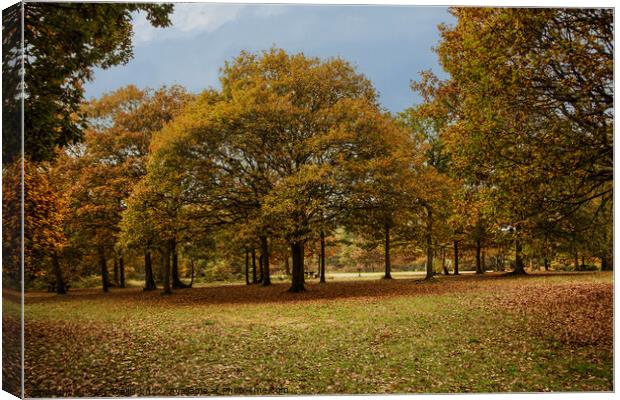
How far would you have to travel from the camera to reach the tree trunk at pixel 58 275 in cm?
622

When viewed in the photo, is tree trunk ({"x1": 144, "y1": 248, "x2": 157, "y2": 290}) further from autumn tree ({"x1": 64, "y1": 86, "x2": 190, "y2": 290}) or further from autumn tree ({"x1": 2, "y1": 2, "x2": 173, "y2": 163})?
autumn tree ({"x1": 2, "y1": 2, "x2": 173, "y2": 163})

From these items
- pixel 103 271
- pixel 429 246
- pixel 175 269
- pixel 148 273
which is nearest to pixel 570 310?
pixel 429 246

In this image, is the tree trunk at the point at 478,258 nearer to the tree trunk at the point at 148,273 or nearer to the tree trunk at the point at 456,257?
the tree trunk at the point at 456,257

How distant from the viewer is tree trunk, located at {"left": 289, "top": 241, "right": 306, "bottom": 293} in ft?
27.8

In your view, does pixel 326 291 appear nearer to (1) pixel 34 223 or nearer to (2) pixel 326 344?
(2) pixel 326 344

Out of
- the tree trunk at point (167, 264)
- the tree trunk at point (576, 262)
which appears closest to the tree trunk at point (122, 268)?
the tree trunk at point (167, 264)

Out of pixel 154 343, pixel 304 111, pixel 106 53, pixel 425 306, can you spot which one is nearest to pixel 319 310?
pixel 425 306

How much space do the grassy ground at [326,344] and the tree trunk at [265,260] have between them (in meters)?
1.37

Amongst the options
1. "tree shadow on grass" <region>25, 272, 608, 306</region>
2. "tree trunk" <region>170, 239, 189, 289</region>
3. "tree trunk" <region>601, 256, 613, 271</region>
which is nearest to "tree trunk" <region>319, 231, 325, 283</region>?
"tree shadow on grass" <region>25, 272, 608, 306</region>

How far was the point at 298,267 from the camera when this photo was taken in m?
8.52

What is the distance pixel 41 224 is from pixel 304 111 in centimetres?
552

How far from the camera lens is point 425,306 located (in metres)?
7.66

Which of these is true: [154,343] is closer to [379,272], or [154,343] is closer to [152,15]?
[379,272]

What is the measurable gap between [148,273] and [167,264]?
0.37 m
